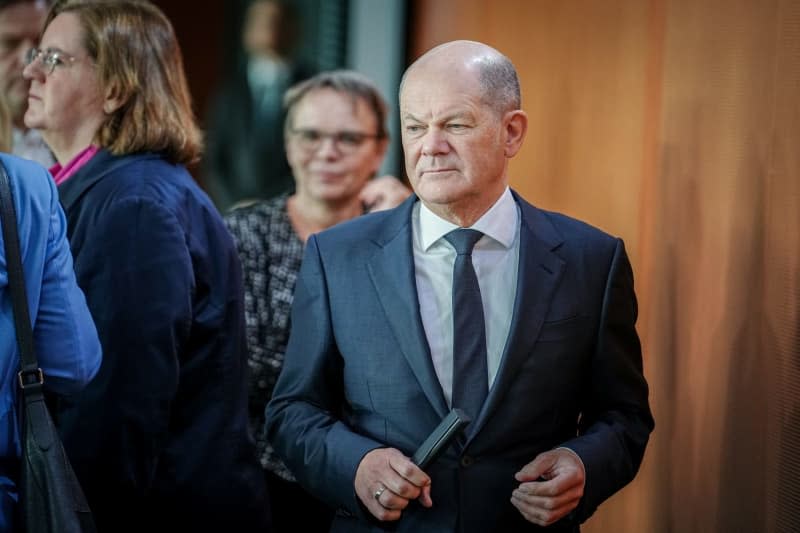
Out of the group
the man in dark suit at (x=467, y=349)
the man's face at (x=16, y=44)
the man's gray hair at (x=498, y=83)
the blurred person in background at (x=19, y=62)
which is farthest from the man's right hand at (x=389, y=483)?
the man's face at (x=16, y=44)

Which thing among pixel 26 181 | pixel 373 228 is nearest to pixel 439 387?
pixel 373 228

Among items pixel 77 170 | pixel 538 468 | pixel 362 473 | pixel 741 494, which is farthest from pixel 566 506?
pixel 77 170

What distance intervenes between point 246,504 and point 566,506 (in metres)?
0.98

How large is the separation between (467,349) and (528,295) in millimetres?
162

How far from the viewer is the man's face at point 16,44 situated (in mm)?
4938

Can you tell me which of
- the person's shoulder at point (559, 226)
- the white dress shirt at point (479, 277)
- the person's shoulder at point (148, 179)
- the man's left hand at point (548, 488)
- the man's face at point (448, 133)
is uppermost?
the man's face at point (448, 133)

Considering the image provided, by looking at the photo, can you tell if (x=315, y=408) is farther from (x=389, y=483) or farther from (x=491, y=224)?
(x=491, y=224)

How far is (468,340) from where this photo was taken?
2.36 m

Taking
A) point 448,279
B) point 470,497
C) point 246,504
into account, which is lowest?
point 246,504

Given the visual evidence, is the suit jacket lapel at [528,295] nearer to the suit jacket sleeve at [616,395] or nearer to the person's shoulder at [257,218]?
the suit jacket sleeve at [616,395]

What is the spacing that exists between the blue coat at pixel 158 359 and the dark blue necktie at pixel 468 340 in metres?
0.73

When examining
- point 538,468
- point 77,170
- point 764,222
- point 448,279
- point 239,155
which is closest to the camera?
point 538,468

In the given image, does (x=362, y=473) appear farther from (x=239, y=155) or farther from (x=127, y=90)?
(x=239, y=155)

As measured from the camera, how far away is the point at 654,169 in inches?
123
